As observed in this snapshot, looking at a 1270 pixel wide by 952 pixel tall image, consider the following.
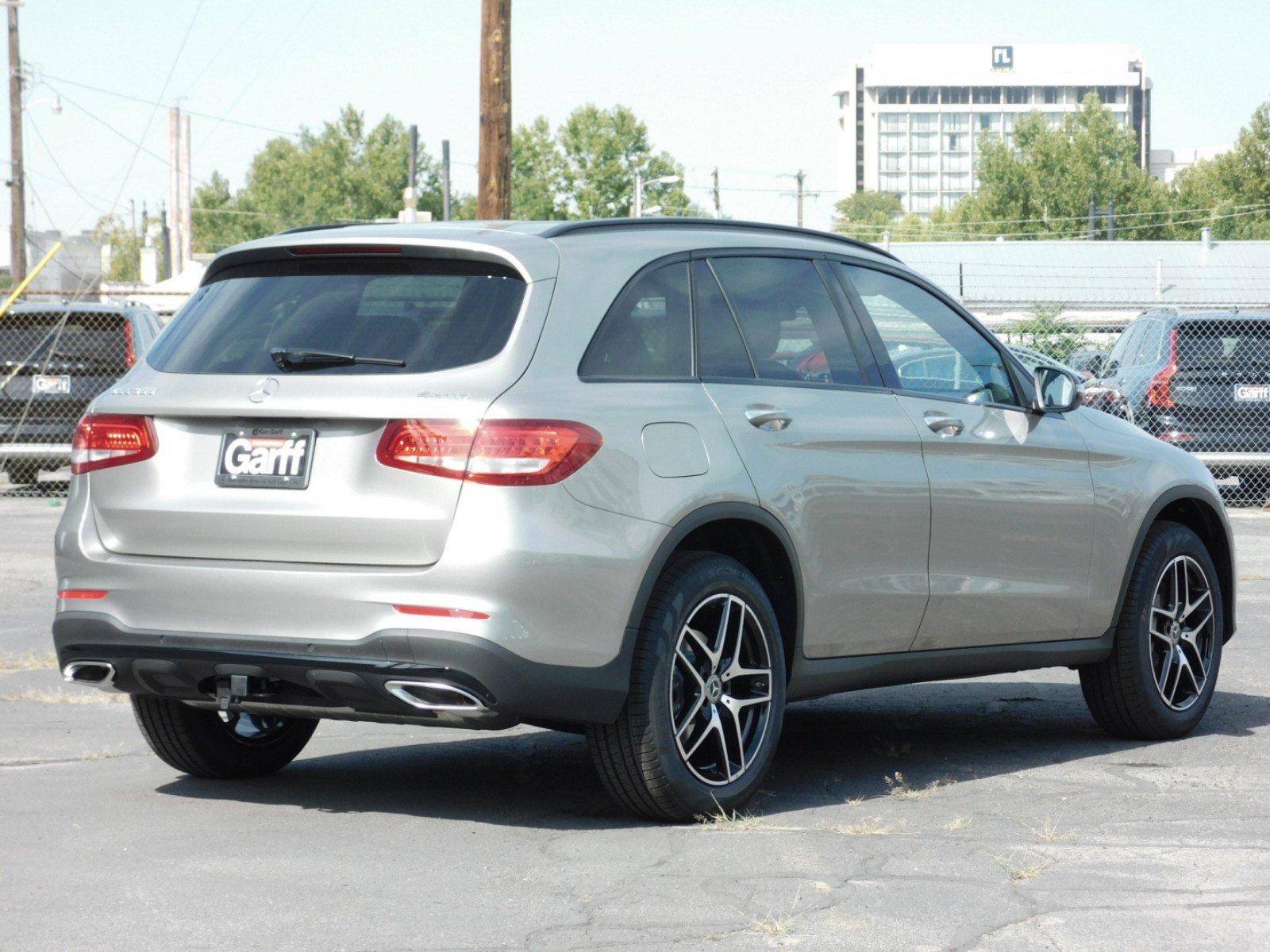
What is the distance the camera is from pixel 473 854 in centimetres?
519

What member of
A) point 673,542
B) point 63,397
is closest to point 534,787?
point 673,542

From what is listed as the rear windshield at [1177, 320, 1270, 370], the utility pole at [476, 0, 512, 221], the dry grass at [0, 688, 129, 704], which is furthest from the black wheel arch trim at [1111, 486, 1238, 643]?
the rear windshield at [1177, 320, 1270, 370]

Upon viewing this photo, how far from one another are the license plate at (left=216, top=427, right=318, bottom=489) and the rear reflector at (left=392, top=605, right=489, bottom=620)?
48cm

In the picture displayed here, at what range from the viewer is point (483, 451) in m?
5.04

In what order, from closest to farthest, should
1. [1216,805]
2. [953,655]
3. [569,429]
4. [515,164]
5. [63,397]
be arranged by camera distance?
[569,429] < [1216,805] < [953,655] < [63,397] < [515,164]

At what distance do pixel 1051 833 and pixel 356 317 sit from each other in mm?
2462

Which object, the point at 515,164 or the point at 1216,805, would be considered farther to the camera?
the point at 515,164

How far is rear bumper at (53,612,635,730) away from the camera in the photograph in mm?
5016

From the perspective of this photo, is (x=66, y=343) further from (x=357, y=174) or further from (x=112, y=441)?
(x=357, y=174)

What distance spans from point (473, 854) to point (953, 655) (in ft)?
7.04

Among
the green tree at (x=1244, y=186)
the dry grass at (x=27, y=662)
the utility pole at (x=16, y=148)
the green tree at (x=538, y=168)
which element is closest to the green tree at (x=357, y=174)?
the green tree at (x=538, y=168)

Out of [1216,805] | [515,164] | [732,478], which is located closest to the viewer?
[732,478]

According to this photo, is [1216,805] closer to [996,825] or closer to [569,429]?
[996,825]

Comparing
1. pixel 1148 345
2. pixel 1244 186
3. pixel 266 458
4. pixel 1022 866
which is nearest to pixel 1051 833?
pixel 1022 866
